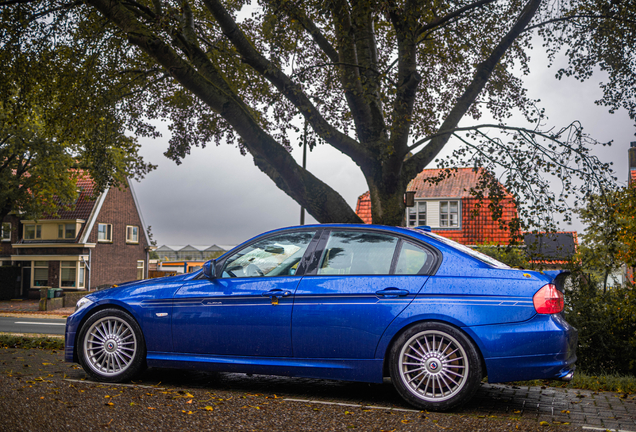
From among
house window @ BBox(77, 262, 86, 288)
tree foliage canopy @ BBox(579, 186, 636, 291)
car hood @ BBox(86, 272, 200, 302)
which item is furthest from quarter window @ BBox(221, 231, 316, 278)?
house window @ BBox(77, 262, 86, 288)

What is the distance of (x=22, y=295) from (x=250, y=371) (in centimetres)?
3986

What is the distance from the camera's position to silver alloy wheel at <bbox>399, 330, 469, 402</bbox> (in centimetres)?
471

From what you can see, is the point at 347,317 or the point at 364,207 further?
the point at 364,207

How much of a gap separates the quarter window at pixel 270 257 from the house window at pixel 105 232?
37.9 meters

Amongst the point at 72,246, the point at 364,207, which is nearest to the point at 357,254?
the point at 364,207

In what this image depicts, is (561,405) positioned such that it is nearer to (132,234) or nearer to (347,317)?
(347,317)

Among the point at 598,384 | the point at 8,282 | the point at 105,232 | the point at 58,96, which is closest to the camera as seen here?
the point at 598,384

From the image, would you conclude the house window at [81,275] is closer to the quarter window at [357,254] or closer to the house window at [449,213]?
the house window at [449,213]

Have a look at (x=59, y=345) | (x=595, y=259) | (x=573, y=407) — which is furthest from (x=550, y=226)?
(x=59, y=345)

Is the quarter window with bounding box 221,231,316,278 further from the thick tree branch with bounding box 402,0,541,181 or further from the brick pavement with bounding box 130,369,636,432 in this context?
the thick tree branch with bounding box 402,0,541,181

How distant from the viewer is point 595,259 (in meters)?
8.05

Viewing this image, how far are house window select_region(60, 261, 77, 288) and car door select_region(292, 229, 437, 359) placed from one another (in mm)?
37531

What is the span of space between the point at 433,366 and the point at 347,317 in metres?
0.83

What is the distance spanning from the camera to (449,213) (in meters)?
31.1
